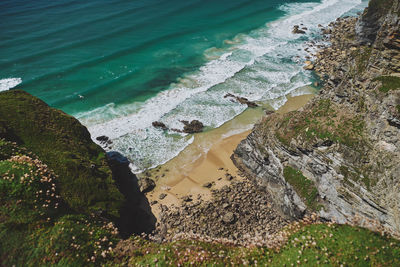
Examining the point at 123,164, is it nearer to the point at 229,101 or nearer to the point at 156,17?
the point at 229,101

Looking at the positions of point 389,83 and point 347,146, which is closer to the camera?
point 389,83

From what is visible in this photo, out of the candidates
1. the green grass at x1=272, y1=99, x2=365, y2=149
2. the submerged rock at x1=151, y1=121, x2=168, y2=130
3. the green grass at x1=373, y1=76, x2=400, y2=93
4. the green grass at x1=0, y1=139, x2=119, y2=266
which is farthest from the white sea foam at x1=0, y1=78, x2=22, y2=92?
the green grass at x1=373, y1=76, x2=400, y2=93

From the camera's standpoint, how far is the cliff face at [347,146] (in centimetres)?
1647

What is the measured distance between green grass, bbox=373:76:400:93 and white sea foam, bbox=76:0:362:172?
1962cm

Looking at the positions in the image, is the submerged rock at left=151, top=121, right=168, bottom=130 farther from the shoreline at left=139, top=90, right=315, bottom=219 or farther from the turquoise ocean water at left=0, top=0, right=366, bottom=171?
the shoreline at left=139, top=90, right=315, bottom=219

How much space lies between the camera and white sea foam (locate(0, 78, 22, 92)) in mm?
41344

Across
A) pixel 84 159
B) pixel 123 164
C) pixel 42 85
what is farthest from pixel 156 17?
pixel 84 159

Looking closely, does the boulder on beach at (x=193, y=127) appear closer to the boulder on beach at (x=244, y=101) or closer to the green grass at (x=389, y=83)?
the boulder on beach at (x=244, y=101)

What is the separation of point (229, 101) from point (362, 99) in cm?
2100

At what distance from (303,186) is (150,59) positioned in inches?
1641

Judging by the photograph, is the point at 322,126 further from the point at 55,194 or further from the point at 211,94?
the point at 211,94

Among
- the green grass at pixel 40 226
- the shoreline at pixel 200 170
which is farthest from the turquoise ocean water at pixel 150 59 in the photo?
the green grass at pixel 40 226

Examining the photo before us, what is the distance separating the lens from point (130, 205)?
78.5ft

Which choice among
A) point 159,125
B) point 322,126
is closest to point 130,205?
point 159,125
